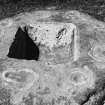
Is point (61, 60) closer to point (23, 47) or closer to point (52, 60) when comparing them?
point (52, 60)

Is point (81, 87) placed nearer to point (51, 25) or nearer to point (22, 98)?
point (22, 98)

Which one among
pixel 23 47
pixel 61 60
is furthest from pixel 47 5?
pixel 61 60

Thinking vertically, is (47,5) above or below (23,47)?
above

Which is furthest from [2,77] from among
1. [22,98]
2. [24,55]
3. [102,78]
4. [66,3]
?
[66,3]

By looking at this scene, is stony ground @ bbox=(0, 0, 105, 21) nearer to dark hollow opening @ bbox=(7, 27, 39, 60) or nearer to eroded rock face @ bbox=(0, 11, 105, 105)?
eroded rock face @ bbox=(0, 11, 105, 105)

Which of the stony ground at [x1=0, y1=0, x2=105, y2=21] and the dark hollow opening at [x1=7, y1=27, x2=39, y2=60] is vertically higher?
the stony ground at [x1=0, y1=0, x2=105, y2=21]

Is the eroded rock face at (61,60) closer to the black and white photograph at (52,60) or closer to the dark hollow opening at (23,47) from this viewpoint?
the black and white photograph at (52,60)

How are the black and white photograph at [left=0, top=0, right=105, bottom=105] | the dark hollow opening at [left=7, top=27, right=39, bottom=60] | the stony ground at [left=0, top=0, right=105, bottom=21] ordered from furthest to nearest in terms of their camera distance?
the stony ground at [left=0, top=0, right=105, bottom=21] < the dark hollow opening at [left=7, top=27, right=39, bottom=60] < the black and white photograph at [left=0, top=0, right=105, bottom=105]

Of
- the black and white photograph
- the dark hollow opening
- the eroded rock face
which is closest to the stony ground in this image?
the black and white photograph
